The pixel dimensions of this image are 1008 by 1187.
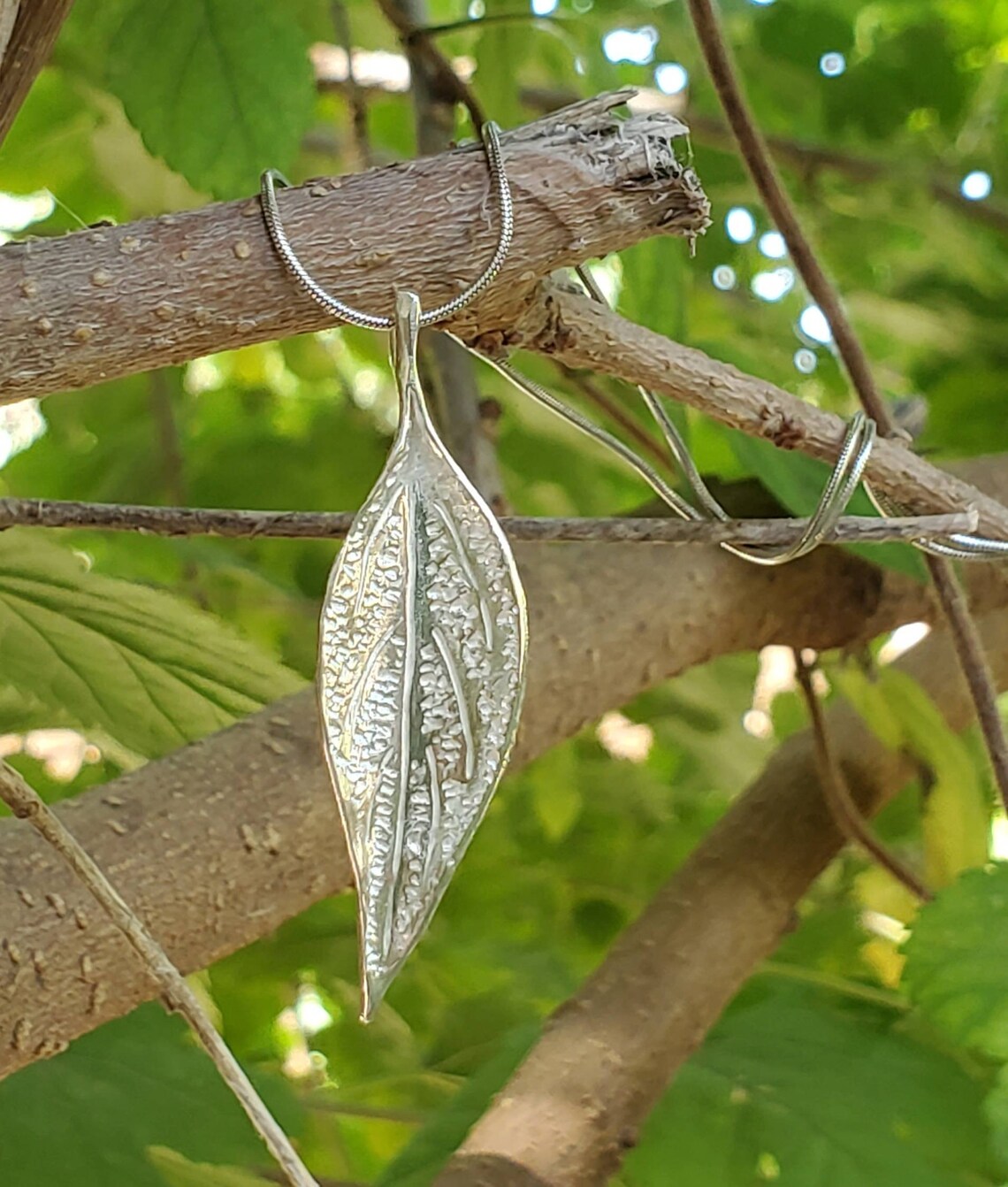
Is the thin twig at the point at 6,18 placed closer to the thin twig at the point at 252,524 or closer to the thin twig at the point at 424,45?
the thin twig at the point at 252,524

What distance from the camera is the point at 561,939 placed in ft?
2.04

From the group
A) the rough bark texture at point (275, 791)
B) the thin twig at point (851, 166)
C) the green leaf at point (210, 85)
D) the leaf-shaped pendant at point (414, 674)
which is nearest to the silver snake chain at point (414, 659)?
the leaf-shaped pendant at point (414, 674)

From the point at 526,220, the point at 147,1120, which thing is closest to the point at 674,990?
the point at 147,1120

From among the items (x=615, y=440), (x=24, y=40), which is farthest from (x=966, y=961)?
(x=24, y=40)

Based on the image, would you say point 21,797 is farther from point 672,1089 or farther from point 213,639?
point 672,1089

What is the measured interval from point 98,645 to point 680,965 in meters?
0.20

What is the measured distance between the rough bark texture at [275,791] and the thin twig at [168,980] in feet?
0.23

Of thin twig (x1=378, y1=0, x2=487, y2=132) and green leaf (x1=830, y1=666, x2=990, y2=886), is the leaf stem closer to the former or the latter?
green leaf (x1=830, y1=666, x2=990, y2=886)

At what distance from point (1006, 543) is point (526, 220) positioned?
123mm

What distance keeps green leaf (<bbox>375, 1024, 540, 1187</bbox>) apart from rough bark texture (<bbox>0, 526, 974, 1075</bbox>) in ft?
0.29

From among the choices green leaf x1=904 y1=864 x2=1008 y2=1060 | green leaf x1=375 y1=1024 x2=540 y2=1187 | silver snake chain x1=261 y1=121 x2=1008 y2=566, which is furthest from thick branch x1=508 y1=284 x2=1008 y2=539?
green leaf x1=375 y1=1024 x2=540 y2=1187

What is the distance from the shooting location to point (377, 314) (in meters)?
0.19

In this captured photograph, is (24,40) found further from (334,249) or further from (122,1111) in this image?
(122,1111)

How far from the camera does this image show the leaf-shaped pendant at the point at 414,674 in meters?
0.18
